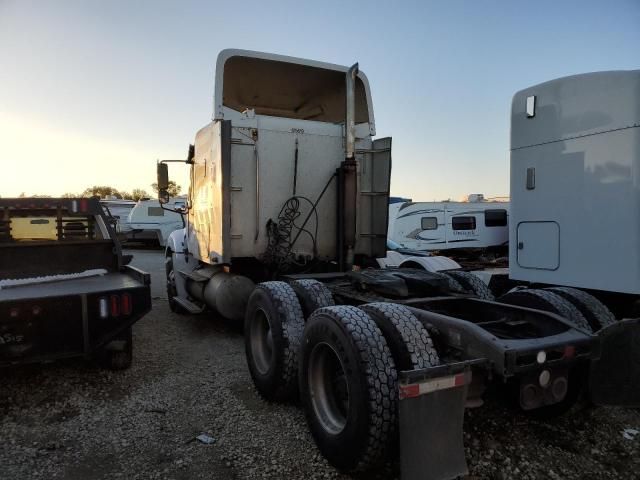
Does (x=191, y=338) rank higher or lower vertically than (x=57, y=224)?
lower

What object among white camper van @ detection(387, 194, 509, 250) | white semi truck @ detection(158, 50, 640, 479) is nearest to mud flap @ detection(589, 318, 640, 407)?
white semi truck @ detection(158, 50, 640, 479)

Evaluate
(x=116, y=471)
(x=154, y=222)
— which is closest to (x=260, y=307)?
(x=116, y=471)

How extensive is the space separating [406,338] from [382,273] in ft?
5.22

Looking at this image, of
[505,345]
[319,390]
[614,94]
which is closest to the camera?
[505,345]

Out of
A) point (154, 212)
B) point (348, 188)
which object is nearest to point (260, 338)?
point (348, 188)

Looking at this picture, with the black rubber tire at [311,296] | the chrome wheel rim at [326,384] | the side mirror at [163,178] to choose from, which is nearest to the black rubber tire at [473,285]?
the black rubber tire at [311,296]

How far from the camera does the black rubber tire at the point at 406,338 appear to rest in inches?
109

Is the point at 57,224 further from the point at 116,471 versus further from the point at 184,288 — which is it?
the point at 116,471

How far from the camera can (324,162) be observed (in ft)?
20.5

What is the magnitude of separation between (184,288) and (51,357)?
362cm

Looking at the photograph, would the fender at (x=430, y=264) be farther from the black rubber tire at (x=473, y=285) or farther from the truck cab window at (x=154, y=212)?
the truck cab window at (x=154, y=212)

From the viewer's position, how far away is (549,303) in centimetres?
355

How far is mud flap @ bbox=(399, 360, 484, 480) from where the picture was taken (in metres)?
2.39

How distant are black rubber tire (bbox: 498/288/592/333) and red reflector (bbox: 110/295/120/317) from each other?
340 centimetres
